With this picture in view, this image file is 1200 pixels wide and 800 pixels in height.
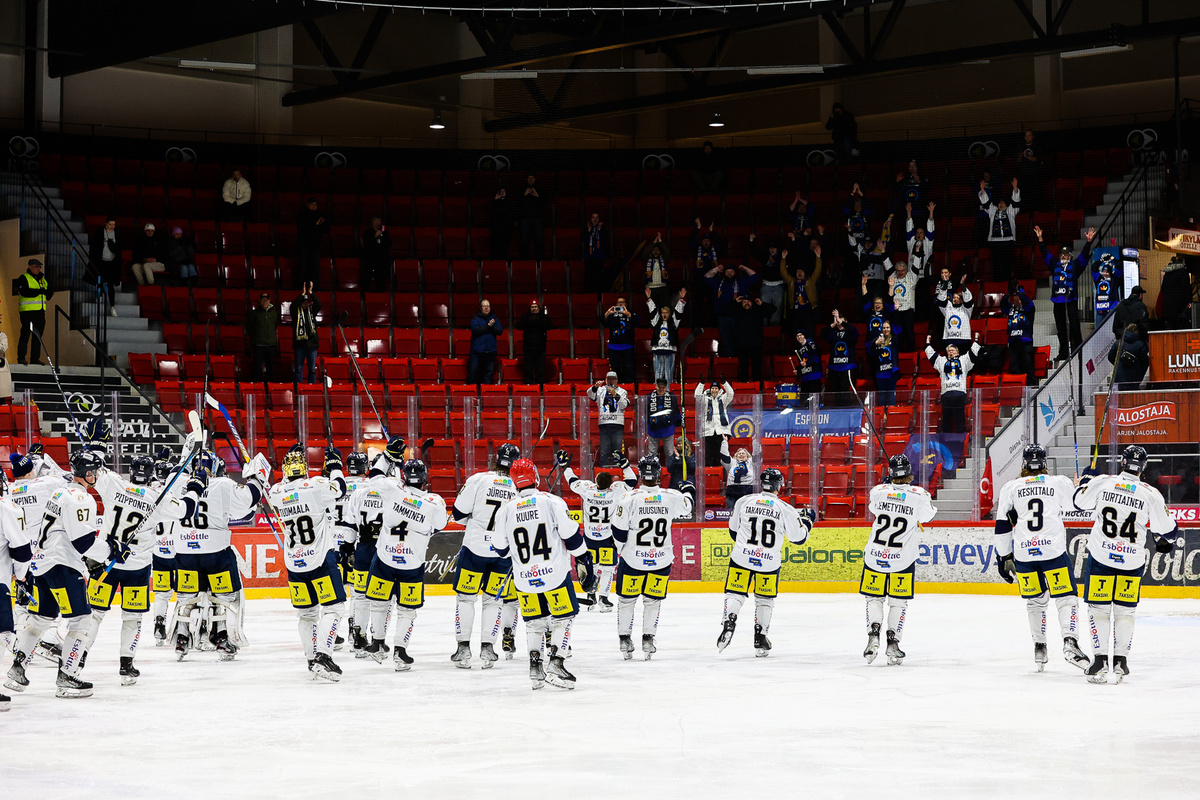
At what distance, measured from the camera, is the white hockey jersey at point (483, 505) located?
33.9 ft

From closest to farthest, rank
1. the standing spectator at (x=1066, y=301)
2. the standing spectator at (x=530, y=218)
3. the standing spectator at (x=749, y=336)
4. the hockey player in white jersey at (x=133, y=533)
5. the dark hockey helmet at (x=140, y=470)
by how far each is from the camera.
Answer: the hockey player in white jersey at (x=133, y=533), the dark hockey helmet at (x=140, y=470), the standing spectator at (x=1066, y=301), the standing spectator at (x=749, y=336), the standing spectator at (x=530, y=218)

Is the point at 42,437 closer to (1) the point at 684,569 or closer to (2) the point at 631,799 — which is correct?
(1) the point at 684,569

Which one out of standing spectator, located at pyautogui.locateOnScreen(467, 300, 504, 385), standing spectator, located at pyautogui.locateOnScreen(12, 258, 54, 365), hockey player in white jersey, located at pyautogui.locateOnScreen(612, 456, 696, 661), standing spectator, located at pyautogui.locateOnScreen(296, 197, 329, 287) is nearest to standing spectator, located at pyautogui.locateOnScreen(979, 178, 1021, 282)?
standing spectator, located at pyautogui.locateOnScreen(467, 300, 504, 385)

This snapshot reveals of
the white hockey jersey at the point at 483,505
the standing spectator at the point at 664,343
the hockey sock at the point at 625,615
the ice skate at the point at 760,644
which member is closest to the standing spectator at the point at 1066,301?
the standing spectator at the point at 664,343

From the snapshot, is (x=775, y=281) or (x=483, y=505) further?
(x=775, y=281)

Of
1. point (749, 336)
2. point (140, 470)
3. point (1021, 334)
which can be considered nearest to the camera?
point (140, 470)

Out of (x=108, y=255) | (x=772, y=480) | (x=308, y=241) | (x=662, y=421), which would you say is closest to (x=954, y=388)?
(x=662, y=421)

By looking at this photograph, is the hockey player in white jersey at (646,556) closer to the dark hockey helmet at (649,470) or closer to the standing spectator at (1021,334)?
the dark hockey helmet at (649,470)

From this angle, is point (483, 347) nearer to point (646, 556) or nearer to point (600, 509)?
point (600, 509)

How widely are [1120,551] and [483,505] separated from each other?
4907mm

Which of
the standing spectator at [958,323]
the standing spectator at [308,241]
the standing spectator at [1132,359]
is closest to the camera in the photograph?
the standing spectator at [1132,359]

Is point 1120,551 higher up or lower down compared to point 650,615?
higher up

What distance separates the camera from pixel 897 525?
11.1 m

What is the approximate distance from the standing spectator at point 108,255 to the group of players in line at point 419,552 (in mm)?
9789
